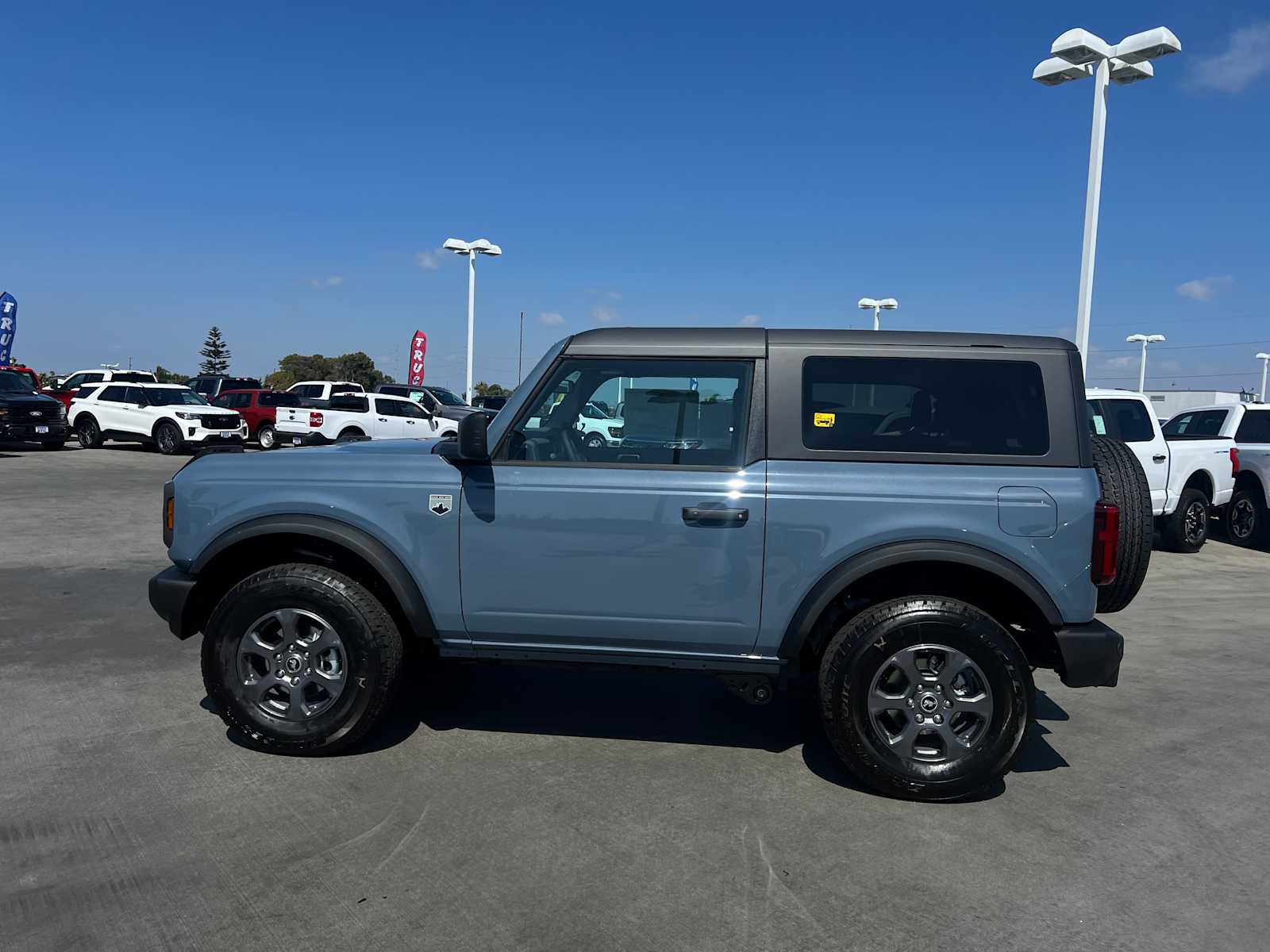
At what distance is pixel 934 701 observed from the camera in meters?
3.92

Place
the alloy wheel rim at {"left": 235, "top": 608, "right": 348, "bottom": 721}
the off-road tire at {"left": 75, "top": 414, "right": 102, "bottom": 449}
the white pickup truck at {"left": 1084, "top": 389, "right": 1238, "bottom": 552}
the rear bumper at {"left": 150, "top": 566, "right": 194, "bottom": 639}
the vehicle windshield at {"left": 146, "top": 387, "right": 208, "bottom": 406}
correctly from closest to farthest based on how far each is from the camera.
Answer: the alloy wheel rim at {"left": 235, "top": 608, "right": 348, "bottom": 721}, the rear bumper at {"left": 150, "top": 566, "right": 194, "bottom": 639}, the white pickup truck at {"left": 1084, "top": 389, "right": 1238, "bottom": 552}, the vehicle windshield at {"left": 146, "top": 387, "right": 208, "bottom": 406}, the off-road tire at {"left": 75, "top": 414, "right": 102, "bottom": 449}

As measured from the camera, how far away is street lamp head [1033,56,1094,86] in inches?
583

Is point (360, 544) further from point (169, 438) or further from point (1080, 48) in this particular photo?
point (169, 438)

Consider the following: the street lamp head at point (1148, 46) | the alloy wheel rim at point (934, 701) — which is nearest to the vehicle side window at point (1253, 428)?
the street lamp head at point (1148, 46)

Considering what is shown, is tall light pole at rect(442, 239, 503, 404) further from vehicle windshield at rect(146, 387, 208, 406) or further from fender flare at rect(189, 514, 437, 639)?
fender flare at rect(189, 514, 437, 639)

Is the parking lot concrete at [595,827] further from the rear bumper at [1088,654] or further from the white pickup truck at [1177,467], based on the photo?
the white pickup truck at [1177,467]

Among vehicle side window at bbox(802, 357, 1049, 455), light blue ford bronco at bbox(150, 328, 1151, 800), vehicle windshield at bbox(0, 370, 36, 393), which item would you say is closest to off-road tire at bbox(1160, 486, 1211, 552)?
light blue ford bronco at bbox(150, 328, 1151, 800)

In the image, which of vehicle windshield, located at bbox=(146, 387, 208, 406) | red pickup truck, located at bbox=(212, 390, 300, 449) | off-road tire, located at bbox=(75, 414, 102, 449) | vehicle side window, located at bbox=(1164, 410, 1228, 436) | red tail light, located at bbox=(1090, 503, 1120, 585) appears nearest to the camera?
red tail light, located at bbox=(1090, 503, 1120, 585)

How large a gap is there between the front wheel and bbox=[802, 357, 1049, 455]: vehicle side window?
707mm

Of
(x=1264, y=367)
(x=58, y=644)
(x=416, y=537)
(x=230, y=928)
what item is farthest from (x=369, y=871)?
(x=1264, y=367)

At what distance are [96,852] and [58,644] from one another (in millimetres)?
3254

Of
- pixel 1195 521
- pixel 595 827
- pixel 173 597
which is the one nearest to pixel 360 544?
pixel 173 597

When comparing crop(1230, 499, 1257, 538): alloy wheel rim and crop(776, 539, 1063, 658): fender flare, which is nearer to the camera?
crop(776, 539, 1063, 658): fender flare

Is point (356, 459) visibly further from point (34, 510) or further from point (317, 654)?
point (34, 510)
